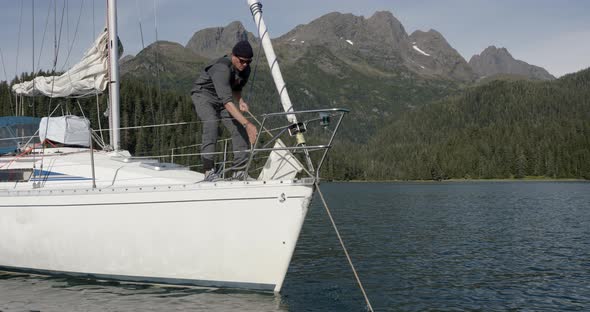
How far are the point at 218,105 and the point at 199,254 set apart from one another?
9.48ft

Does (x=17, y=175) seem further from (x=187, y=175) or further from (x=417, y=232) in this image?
(x=417, y=232)

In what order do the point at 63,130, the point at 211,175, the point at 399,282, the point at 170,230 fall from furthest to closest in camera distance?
the point at 63,130, the point at 399,282, the point at 211,175, the point at 170,230

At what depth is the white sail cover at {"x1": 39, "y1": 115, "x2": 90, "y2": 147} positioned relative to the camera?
12.9 m

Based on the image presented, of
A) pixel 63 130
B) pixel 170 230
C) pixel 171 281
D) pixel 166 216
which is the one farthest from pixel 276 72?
pixel 63 130

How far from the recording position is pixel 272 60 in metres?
9.27

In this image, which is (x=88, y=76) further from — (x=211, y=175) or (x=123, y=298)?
(x=123, y=298)

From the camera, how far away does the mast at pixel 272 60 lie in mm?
9258

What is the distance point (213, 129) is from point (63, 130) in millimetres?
5084

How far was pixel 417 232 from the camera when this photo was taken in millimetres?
23250

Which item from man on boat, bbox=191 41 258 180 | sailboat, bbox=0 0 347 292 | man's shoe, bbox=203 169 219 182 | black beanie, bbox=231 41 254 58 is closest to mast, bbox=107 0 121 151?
sailboat, bbox=0 0 347 292

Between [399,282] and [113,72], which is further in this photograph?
[399,282]

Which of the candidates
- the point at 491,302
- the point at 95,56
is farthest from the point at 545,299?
the point at 95,56

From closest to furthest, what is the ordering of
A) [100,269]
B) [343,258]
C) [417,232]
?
1. [100,269]
2. [343,258]
3. [417,232]

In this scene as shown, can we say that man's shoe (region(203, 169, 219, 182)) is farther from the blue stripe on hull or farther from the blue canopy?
the blue canopy
